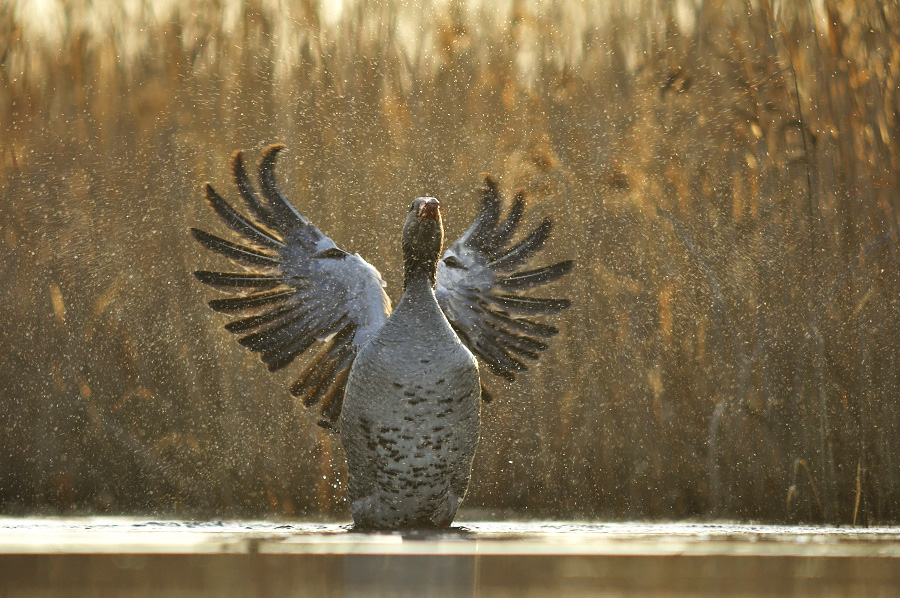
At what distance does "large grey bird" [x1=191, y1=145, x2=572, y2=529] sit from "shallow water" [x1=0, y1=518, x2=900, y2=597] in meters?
1.07

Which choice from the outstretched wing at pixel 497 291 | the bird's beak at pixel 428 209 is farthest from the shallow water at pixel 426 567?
the outstretched wing at pixel 497 291

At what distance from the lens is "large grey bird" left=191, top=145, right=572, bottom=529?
2.16 meters

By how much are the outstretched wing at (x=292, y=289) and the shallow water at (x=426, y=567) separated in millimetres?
1508

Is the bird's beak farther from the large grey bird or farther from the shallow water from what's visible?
the shallow water

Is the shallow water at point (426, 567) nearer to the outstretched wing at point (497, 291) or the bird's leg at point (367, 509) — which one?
the bird's leg at point (367, 509)

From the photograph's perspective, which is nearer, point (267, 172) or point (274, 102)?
point (267, 172)

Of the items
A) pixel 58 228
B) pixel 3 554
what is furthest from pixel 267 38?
pixel 3 554

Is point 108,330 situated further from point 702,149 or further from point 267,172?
point 702,149

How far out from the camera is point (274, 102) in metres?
4.41

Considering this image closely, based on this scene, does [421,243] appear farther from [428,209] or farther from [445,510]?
[445,510]

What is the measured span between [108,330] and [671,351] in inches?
106

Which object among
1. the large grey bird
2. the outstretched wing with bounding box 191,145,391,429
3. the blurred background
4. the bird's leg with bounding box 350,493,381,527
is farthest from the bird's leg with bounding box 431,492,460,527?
the blurred background

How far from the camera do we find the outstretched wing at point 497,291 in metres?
2.76

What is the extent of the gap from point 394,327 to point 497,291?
717mm
